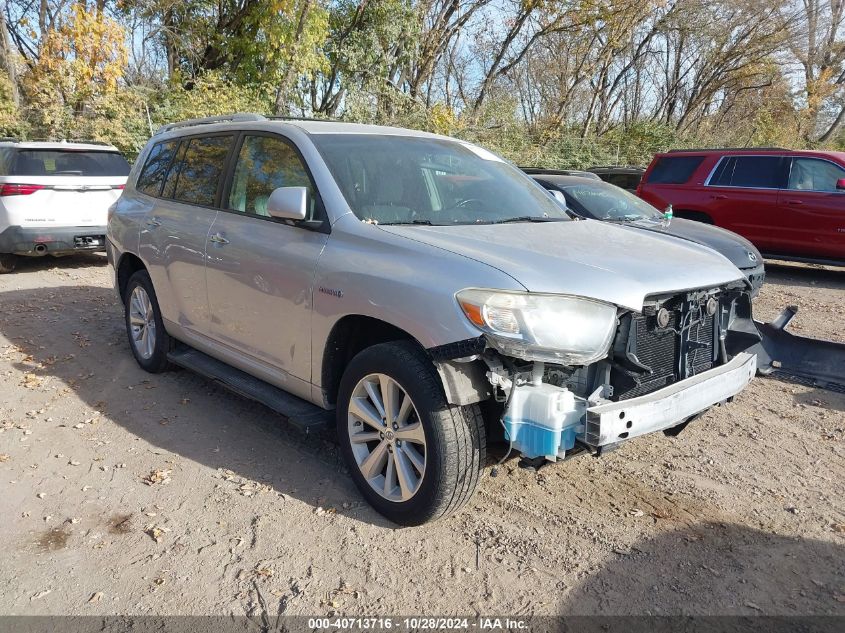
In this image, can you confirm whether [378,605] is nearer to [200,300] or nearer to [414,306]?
[414,306]

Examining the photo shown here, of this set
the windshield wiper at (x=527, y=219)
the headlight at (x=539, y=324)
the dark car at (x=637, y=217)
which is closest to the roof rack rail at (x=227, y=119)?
the windshield wiper at (x=527, y=219)

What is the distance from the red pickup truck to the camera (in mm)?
10023

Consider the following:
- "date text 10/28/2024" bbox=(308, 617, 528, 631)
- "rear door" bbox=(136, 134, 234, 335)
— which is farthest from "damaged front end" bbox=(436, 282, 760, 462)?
"rear door" bbox=(136, 134, 234, 335)

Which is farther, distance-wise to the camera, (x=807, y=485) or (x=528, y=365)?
(x=807, y=485)

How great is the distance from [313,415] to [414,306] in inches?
42.3

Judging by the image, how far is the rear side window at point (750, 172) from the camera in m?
10.6

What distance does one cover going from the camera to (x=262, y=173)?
14.1ft

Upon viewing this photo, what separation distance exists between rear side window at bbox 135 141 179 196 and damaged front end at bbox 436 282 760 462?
11.4ft

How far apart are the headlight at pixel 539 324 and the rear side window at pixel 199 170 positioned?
248 centimetres

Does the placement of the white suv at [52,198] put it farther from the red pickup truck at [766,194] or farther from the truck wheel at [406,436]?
the red pickup truck at [766,194]

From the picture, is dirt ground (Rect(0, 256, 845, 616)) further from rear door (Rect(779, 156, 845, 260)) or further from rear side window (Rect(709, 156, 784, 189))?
rear side window (Rect(709, 156, 784, 189))

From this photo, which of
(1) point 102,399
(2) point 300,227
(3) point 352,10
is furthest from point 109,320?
(3) point 352,10

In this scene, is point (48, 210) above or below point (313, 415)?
above

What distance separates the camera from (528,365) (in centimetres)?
299
